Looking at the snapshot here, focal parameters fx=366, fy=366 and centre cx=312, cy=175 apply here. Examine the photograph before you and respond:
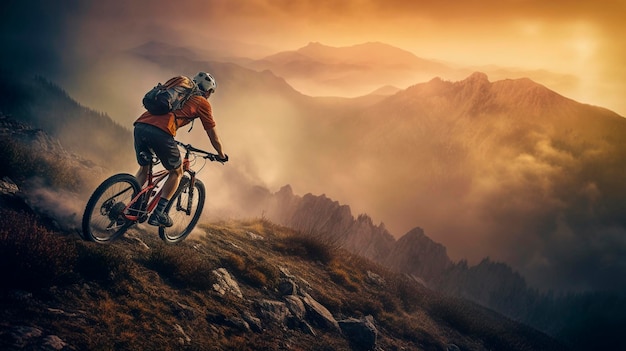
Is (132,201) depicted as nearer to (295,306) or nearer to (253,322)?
(253,322)

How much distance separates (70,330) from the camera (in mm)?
4734

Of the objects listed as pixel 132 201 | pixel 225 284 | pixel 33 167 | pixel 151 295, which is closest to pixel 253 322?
pixel 225 284

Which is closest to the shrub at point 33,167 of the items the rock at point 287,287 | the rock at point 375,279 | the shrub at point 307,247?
the rock at point 287,287

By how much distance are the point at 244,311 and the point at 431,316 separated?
927 cm

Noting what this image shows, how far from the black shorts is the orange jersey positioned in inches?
4.1

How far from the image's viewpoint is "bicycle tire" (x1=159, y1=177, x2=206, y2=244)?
8.29 m

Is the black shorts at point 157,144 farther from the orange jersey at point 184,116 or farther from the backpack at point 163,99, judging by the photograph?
the backpack at point 163,99

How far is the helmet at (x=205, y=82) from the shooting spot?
297 inches

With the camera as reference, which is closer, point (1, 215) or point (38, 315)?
point (38, 315)

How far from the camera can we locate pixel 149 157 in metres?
7.12

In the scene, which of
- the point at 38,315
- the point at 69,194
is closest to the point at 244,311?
the point at 38,315

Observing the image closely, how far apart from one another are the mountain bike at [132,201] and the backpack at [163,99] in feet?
3.11

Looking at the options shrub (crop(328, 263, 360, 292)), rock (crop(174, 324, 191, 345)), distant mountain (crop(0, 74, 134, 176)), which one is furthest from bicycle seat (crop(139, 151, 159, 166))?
distant mountain (crop(0, 74, 134, 176))

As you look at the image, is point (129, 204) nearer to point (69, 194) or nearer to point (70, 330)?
point (70, 330)
